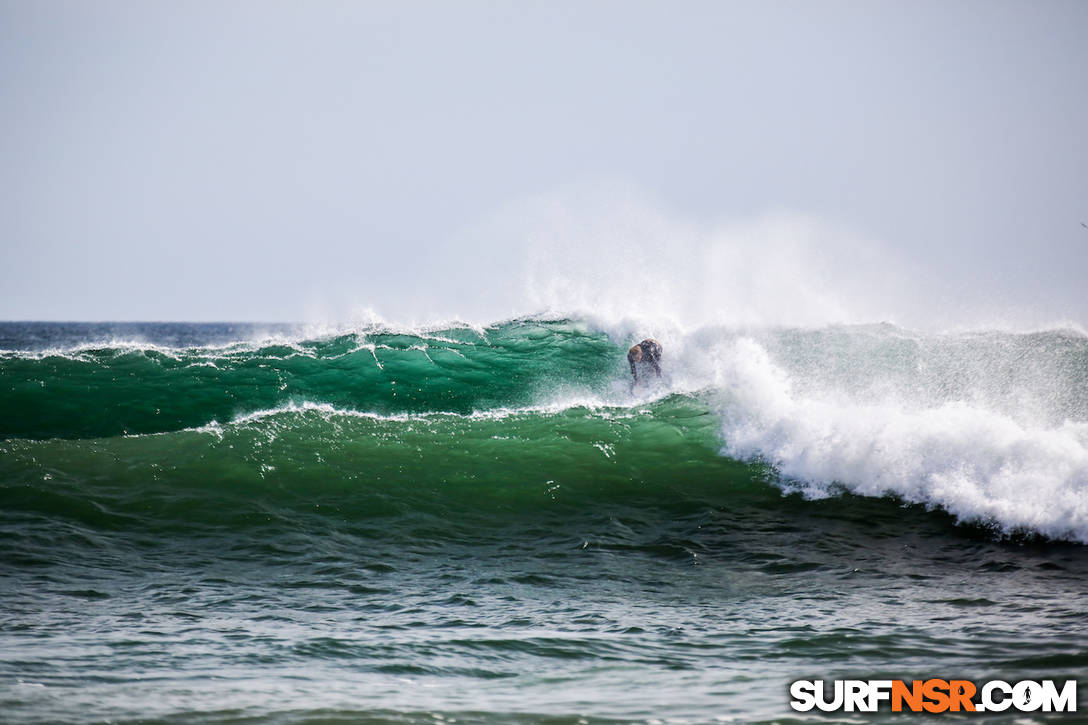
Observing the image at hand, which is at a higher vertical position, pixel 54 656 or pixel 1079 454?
pixel 1079 454

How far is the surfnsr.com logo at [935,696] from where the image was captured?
4.18 metres

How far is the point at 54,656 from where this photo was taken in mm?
5023

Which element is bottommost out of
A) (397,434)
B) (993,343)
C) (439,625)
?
(439,625)

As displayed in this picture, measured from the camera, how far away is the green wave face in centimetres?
1355

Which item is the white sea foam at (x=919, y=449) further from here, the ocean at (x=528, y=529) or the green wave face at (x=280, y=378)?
the green wave face at (x=280, y=378)

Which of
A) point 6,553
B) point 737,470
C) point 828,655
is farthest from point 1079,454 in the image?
point 6,553

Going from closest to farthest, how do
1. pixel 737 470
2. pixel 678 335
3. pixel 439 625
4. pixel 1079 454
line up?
pixel 439 625 < pixel 1079 454 < pixel 737 470 < pixel 678 335

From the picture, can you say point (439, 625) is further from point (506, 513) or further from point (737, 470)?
point (737, 470)

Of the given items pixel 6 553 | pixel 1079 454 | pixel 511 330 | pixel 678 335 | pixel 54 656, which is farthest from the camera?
pixel 511 330

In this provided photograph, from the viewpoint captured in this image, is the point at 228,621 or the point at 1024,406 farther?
the point at 1024,406

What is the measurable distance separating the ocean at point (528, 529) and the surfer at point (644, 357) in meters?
0.30

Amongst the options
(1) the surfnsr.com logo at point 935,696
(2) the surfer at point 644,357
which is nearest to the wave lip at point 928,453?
(2) the surfer at point 644,357

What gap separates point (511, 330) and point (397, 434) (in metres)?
7.07

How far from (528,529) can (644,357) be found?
744 centimetres
